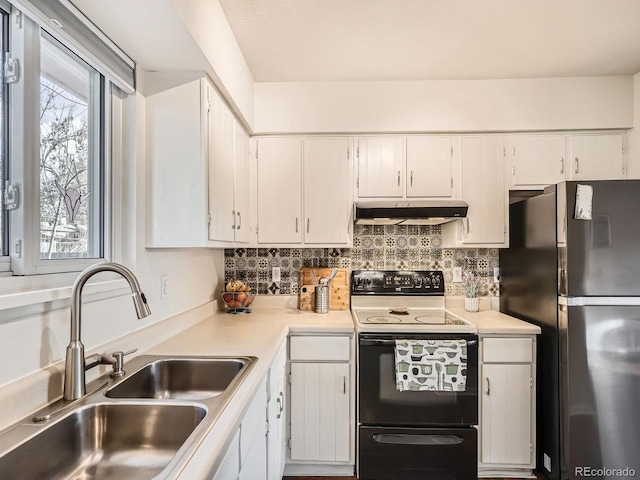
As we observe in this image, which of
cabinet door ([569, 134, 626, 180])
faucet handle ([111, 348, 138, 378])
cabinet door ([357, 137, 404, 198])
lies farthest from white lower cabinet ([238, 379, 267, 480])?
cabinet door ([569, 134, 626, 180])

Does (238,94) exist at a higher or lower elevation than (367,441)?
higher

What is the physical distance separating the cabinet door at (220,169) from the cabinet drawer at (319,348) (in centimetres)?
74

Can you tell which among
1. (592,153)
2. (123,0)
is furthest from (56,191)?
(592,153)

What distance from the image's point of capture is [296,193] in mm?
2648

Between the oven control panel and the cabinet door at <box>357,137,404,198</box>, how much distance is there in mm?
596

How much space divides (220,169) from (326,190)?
2.87ft

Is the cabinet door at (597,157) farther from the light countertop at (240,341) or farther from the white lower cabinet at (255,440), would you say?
the white lower cabinet at (255,440)

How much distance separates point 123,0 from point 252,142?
4.72 ft

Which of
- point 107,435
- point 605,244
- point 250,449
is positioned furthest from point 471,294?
point 107,435

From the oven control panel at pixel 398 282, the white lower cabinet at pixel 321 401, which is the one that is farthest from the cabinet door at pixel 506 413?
the white lower cabinet at pixel 321 401

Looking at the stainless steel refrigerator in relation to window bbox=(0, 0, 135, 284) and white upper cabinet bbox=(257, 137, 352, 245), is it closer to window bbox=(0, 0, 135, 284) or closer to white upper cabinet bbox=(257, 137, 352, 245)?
white upper cabinet bbox=(257, 137, 352, 245)

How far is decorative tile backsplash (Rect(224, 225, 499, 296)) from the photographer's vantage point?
9.33 feet

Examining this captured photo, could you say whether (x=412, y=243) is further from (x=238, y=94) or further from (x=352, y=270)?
(x=238, y=94)

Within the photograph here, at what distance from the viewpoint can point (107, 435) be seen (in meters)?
1.11
